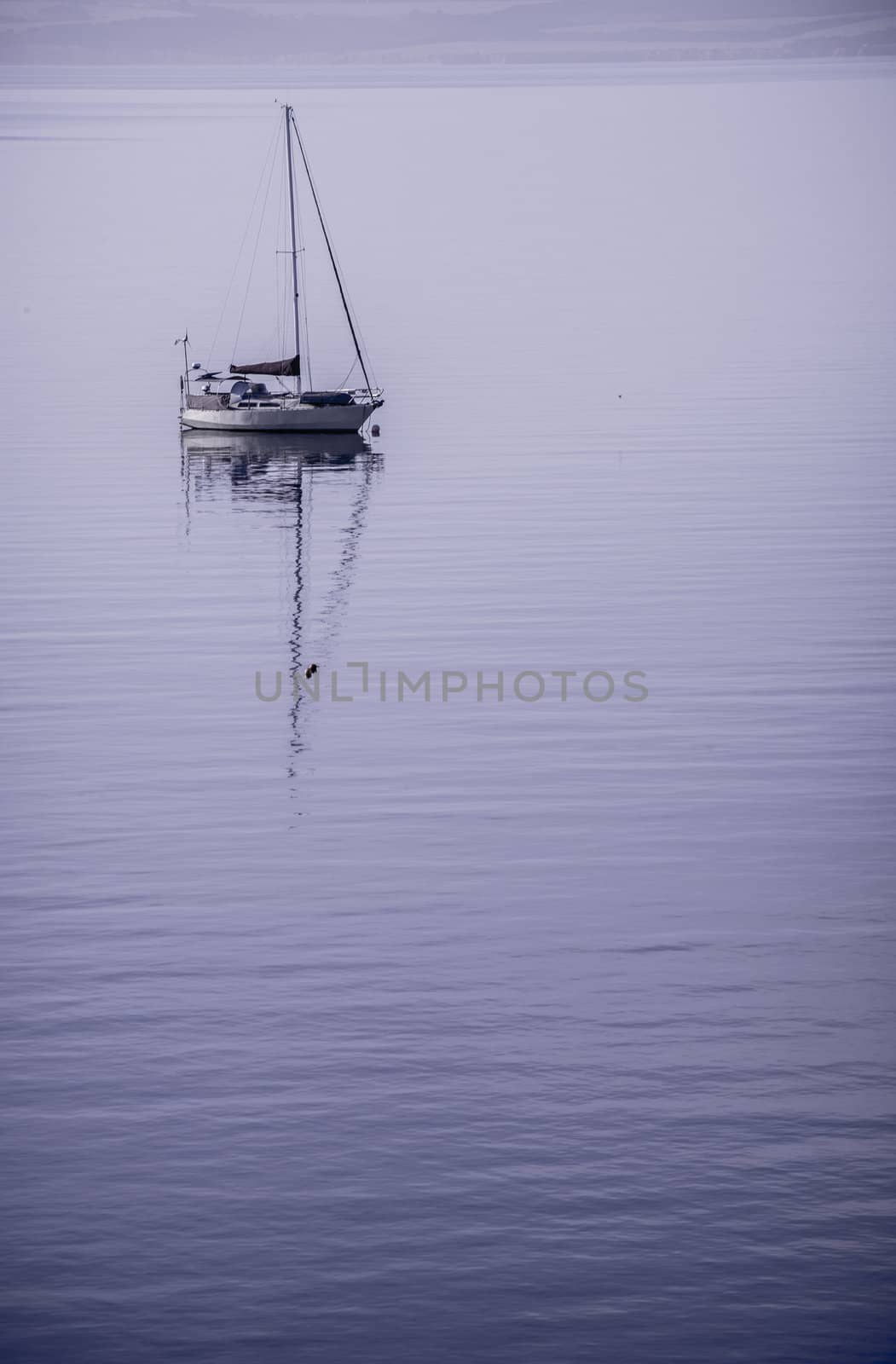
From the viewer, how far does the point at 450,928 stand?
3628 centimetres

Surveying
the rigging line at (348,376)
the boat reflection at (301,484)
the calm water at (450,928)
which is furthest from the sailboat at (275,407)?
the rigging line at (348,376)

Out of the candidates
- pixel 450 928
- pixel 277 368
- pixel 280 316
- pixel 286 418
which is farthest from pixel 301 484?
pixel 280 316

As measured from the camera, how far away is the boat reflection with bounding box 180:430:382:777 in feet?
201

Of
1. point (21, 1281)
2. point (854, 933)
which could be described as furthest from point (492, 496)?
point (21, 1281)

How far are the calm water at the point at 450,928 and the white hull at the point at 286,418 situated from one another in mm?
10744

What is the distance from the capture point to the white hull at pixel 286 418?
92.2m

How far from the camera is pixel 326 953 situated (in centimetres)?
3503

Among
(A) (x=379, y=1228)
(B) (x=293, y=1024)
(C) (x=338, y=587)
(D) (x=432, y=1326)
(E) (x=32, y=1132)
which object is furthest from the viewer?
(C) (x=338, y=587)

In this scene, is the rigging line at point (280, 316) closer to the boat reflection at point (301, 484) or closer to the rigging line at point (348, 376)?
the rigging line at point (348, 376)

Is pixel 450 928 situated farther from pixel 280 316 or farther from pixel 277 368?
pixel 280 316

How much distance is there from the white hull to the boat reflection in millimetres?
566

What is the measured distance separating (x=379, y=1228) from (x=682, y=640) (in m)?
32.7

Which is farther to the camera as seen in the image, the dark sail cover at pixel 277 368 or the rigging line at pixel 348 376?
the rigging line at pixel 348 376

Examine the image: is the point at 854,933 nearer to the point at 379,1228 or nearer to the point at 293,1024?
the point at 293,1024
